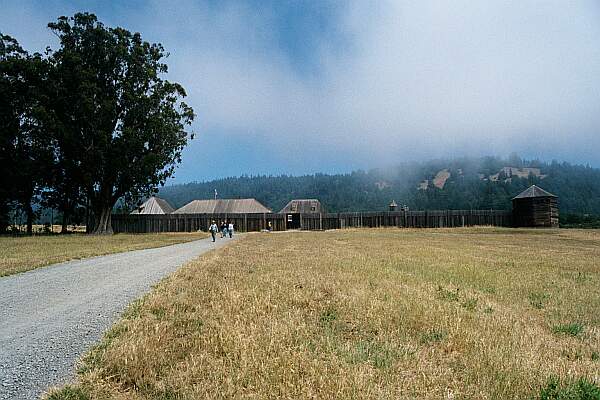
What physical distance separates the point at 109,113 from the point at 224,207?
1817 inches

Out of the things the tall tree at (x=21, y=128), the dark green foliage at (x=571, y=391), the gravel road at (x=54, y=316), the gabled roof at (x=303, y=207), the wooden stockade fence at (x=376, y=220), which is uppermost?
the tall tree at (x=21, y=128)

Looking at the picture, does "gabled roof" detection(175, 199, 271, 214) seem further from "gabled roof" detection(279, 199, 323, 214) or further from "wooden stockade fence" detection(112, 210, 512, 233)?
"wooden stockade fence" detection(112, 210, 512, 233)

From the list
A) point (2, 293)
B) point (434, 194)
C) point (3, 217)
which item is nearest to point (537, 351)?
point (2, 293)

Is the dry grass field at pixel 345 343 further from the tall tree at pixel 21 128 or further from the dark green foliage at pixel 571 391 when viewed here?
the tall tree at pixel 21 128

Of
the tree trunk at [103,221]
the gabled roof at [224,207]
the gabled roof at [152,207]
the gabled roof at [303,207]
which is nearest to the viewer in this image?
the tree trunk at [103,221]

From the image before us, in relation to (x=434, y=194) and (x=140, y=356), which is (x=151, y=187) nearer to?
(x=140, y=356)

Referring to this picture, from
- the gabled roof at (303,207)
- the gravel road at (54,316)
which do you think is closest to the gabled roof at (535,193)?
the gabled roof at (303,207)

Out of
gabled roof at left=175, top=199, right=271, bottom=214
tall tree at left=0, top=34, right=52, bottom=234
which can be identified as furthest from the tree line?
gabled roof at left=175, top=199, right=271, bottom=214

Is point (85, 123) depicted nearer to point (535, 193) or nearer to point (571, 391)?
point (571, 391)

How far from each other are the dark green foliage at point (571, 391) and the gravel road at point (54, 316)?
17.1 feet

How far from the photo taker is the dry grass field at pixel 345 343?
4488 mm

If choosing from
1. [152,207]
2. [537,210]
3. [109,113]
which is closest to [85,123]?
[109,113]

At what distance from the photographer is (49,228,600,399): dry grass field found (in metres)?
4.49

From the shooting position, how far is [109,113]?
43.9 metres
